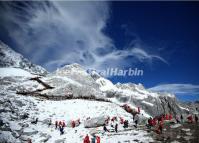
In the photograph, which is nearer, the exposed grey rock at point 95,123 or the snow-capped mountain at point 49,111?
the snow-capped mountain at point 49,111

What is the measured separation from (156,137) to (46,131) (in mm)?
17098

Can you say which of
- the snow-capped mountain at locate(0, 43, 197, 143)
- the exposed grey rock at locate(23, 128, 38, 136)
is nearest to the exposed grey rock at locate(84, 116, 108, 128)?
the snow-capped mountain at locate(0, 43, 197, 143)

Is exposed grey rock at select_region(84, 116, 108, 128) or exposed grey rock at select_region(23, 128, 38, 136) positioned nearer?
exposed grey rock at select_region(23, 128, 38, 136)

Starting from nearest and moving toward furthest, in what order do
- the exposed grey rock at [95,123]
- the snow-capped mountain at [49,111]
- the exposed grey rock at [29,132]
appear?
the snow-capped mountain at [49,111] → the exposed grey rock at [29,132] → the exposed grey rock at [95,123]

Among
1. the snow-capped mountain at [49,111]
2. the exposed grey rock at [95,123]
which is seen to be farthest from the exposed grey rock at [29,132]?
the exposed grey rock at [95,123]

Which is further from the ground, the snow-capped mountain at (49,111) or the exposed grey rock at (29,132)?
the snow-capped mountain at (49,111)

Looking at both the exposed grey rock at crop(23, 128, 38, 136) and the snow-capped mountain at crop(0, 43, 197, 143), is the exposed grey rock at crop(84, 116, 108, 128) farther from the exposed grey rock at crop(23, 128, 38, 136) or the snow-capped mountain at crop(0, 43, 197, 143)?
the exposed grey rock at crop(23, 128, 38, 136)

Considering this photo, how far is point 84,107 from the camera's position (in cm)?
4872

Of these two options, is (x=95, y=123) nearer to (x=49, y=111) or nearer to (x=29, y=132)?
(x=29, y=132)

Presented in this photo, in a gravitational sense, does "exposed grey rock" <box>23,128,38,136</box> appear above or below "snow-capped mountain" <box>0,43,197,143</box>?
below

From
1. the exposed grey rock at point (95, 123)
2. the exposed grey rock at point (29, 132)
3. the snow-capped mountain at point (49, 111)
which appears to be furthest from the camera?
the exposed grey rock at point (95, 123)

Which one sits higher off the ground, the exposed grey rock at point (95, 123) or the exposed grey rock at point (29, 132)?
the exposed grey rock at point (95, 123)

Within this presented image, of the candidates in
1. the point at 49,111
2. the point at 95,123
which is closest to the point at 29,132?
the point at 95,123

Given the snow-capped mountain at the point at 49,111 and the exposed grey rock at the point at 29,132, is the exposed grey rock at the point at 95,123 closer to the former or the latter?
the snow-capped mountain at the point at 49,111
